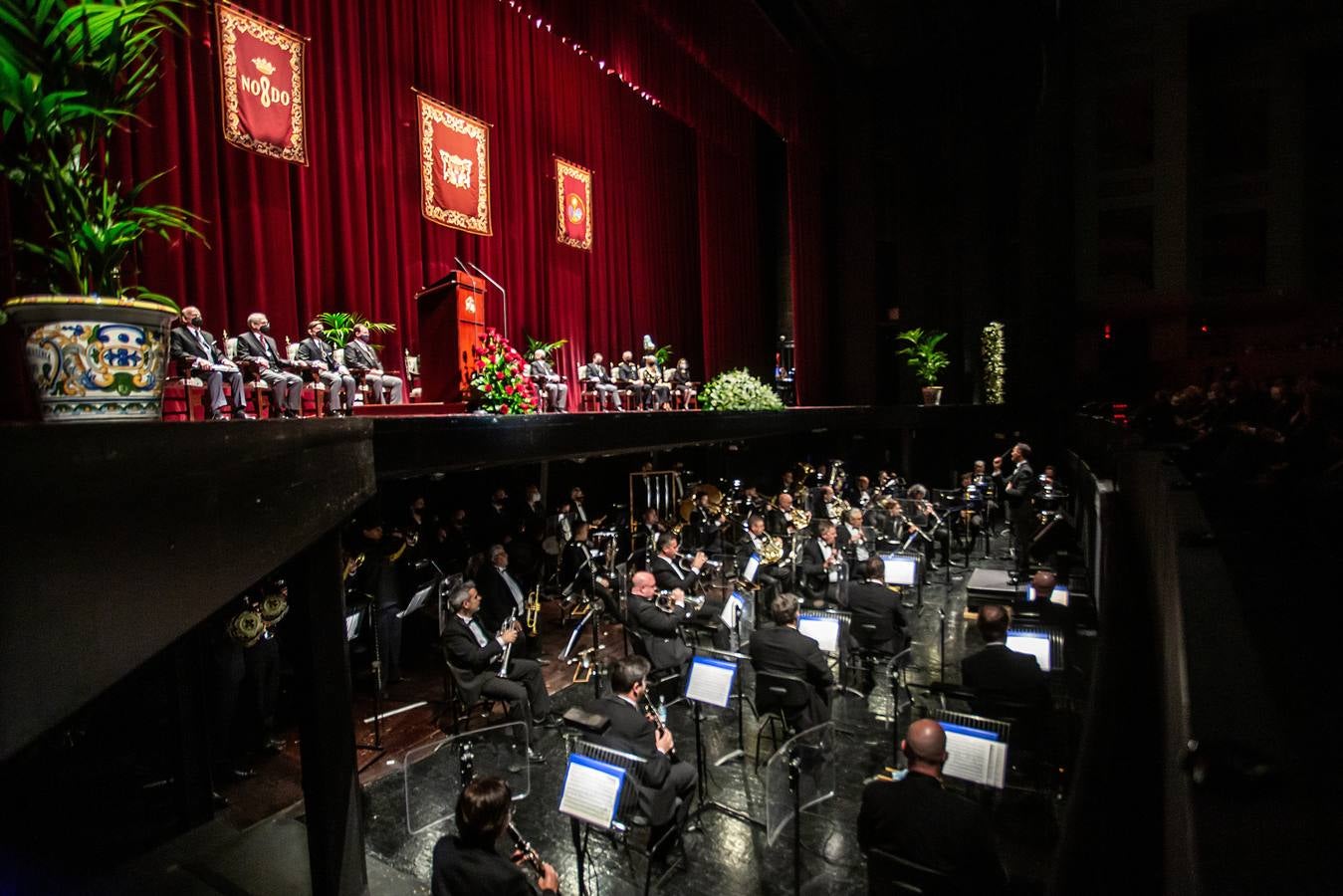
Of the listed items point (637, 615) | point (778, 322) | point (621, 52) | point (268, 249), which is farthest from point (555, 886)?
point (778, 322)

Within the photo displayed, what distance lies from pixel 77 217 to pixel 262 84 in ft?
26.5

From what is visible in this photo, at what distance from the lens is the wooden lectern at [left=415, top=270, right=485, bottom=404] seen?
8.13 metres

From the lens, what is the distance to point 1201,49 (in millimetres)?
18734

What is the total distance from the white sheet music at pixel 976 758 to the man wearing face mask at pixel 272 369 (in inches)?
258

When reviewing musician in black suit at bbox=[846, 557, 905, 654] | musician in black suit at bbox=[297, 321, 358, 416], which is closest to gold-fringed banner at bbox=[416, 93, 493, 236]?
musician in black suit at bbox=[297, 321, 358, 416]

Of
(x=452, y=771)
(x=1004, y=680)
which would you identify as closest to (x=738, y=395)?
(x=1004, y=680)

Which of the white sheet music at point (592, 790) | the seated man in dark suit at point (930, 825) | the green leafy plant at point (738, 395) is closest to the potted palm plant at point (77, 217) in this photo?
the white sheet music at point (592, 790)

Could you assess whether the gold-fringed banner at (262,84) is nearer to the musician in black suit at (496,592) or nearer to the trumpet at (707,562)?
the musician in black suit at (496,592)

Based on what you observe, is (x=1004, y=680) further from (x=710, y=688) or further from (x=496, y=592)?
(x=496, y=592)

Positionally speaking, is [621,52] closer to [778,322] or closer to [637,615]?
[637,615]

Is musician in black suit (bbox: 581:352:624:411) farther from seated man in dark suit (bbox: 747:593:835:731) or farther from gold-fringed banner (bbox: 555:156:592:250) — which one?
seated man in dark suit (bbox: 747:593:835:731)

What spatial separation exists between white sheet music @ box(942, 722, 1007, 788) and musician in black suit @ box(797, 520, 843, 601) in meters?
4.96

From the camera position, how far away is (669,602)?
277 inches

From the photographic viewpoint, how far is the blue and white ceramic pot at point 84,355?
1825mm
